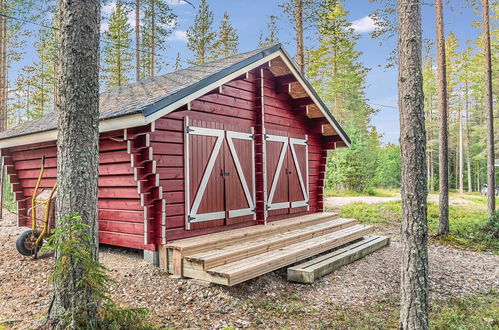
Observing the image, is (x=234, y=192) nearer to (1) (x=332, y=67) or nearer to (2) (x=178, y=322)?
(2) (x=178, y=322)

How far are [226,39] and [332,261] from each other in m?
20.2

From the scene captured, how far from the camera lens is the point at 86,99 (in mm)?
3211

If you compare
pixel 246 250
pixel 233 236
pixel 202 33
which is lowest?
pixel 246 250

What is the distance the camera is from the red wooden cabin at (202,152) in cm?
554

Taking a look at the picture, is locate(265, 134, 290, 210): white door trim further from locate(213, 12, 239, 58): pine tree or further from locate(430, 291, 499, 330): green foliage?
locate(213, 12, 239, 58): pine tree

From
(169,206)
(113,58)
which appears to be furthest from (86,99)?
(113,58)

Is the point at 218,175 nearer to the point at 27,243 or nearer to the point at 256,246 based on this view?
the point at 256,246

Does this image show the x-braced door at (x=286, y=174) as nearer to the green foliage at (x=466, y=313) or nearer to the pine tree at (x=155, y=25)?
the green foliage at (x=466, y=313)

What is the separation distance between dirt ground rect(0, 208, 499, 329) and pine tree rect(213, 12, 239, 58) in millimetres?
19168

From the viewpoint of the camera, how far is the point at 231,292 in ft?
15.5

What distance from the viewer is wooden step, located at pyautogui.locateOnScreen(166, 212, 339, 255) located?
524cm

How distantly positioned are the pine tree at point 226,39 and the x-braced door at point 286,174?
52.4ft

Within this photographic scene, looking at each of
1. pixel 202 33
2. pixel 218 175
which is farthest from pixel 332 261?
pixel 202 33

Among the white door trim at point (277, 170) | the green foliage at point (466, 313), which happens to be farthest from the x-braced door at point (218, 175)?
the green foliage at point (466, 313)
